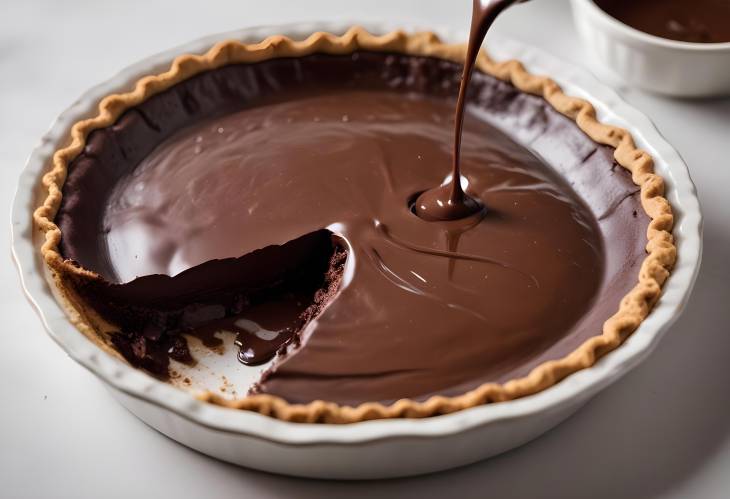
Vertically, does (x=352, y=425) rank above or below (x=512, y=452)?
above

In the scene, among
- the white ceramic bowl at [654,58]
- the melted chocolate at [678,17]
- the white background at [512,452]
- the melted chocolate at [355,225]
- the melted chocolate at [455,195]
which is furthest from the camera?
the melted chocolate at [678,17]

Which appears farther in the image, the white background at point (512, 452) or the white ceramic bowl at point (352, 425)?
the white background at point (512, 452)

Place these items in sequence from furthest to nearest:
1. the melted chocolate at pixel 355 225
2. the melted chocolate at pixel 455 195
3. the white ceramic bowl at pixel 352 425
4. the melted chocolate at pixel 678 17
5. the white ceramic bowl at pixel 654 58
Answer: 1. the melted chocolate at pixel 678 17
2. the white ceramic bowl at pixel 654 58
3. the melted chocolate at pixel 455 195
4. the melted chocolate at pixel 355 225
5. the white ceramic bowl at pixel 352 425

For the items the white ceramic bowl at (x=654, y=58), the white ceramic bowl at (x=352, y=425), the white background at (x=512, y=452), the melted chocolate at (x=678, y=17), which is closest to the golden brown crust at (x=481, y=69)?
the white ceramic bowl at (x=352, y=425)

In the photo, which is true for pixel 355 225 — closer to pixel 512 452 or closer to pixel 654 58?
pixel 512 452

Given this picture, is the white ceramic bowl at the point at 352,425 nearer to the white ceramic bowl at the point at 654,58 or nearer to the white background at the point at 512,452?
the white background at the point at 512,452

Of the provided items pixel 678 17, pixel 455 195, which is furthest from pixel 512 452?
pixel 678 17

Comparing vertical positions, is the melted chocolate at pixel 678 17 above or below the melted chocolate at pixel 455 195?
below
